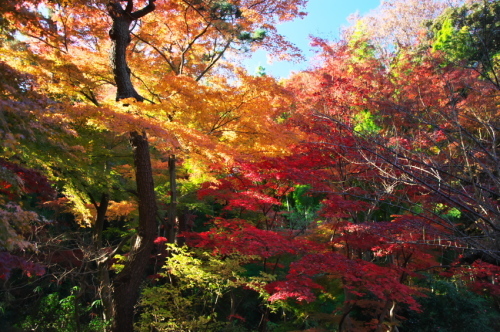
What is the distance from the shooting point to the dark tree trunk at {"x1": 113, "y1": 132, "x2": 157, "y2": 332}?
6.27 meters

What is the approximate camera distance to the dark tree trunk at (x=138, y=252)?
6273mm

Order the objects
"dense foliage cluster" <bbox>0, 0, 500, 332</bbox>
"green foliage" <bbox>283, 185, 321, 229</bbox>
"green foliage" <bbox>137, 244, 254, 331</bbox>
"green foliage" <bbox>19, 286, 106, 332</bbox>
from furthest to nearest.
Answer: "green foliage" <bbox>283, 185, 321, 229</bbox> → "green foliage" <bbox>19, 286, 106, 332</bbox> → "green foliage" <bbox>137, 244, 254, 331</bbox> → "dense foliage cluster" <bbox>0, 0, 500, 332</bbox>

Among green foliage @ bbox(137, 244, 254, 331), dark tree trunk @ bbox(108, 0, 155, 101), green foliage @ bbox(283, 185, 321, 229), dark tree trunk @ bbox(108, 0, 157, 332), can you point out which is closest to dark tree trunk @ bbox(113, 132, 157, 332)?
dark tree trunk @ bbox(108, 0, 157, 332)

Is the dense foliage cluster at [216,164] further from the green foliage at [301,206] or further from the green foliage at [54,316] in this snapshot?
the green foliage at [301,206]

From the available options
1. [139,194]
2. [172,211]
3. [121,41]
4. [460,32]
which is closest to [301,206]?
[172,211]

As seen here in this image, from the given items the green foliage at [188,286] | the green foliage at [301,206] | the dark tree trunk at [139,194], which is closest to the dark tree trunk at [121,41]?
the dark tree trunk at [139,194]

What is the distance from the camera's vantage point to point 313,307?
7594mm

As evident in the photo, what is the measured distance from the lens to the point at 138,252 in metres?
6.48

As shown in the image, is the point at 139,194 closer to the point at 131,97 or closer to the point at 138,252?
the point at 138,252

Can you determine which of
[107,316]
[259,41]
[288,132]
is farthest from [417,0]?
[107,316]

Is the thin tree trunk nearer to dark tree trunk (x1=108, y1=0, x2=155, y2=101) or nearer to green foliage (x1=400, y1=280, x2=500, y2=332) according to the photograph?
dark tree trunk (x1=108, y1=0, x2=155, y2=101)

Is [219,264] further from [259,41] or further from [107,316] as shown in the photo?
[259,41]

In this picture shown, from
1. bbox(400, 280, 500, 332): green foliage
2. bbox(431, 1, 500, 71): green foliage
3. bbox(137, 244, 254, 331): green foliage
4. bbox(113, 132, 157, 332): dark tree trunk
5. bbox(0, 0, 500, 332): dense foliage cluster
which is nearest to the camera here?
bbox(0, 0, 500, 332): dense foliage cluster

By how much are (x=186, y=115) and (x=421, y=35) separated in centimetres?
1302
